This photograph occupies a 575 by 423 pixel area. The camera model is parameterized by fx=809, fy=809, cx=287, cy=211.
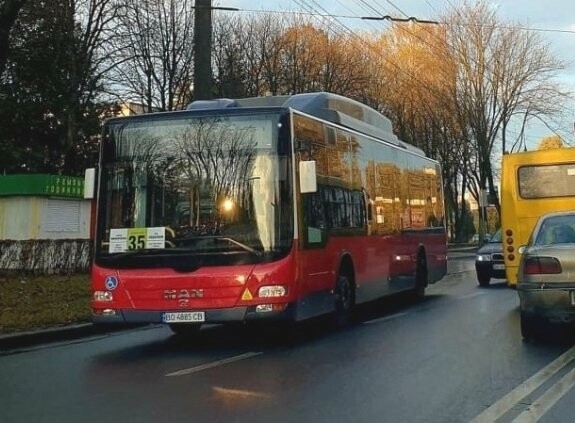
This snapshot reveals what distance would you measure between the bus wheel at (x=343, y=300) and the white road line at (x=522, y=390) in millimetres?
3669

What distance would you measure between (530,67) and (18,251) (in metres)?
32.5

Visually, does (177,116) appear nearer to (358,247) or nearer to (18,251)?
(358,247)

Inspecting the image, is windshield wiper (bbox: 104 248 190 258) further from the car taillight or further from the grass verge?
A: the car taillight

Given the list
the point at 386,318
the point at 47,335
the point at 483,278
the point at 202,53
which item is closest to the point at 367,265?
the point at 386,318

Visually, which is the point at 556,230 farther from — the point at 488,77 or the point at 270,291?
the point at 488,77

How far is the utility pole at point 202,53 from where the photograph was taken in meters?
16.7

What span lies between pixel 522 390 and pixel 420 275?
10202mm

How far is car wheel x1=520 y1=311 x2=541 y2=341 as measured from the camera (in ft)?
33.8

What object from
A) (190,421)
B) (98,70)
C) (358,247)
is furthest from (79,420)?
(98,70)

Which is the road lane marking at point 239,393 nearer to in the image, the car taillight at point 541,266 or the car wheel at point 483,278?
the car taillight at point 541,266

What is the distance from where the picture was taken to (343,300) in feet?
40.6

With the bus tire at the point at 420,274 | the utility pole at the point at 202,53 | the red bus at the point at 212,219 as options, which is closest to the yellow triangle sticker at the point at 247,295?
the red bus at the point at 212,219

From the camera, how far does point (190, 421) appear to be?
6.39 m

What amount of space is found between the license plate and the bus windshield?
0.64m
